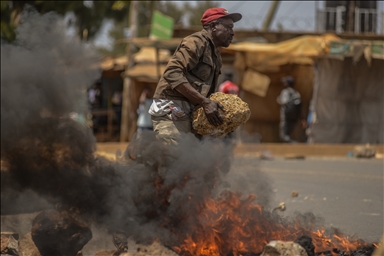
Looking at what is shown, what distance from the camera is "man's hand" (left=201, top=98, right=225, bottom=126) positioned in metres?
5.33

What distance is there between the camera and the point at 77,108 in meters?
7.64

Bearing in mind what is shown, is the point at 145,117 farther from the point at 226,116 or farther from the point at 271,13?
the point at 271,13

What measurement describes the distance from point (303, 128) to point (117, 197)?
48.3ft

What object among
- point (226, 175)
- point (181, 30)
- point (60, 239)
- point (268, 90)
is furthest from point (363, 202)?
point (181, 30)

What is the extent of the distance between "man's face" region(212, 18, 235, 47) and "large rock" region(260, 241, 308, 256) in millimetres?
1789

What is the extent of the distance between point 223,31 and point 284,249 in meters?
1.89

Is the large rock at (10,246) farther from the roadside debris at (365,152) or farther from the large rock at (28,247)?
the roadside debris at (365,152)

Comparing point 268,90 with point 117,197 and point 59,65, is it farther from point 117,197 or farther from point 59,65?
point 117,197

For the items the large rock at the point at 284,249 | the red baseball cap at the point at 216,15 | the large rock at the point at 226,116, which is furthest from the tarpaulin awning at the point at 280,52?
the large rock at the point at 284,249

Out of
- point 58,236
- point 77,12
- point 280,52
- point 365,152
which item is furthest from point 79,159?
point 280,52

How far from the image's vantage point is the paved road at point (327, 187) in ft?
20.2

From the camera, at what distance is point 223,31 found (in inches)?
223

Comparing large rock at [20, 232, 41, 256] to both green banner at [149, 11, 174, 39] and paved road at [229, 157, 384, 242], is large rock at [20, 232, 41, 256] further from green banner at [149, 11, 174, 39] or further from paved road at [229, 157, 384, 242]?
green banner at [149, 11, 174, 39]

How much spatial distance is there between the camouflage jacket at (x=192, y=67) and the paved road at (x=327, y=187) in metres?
0.87
